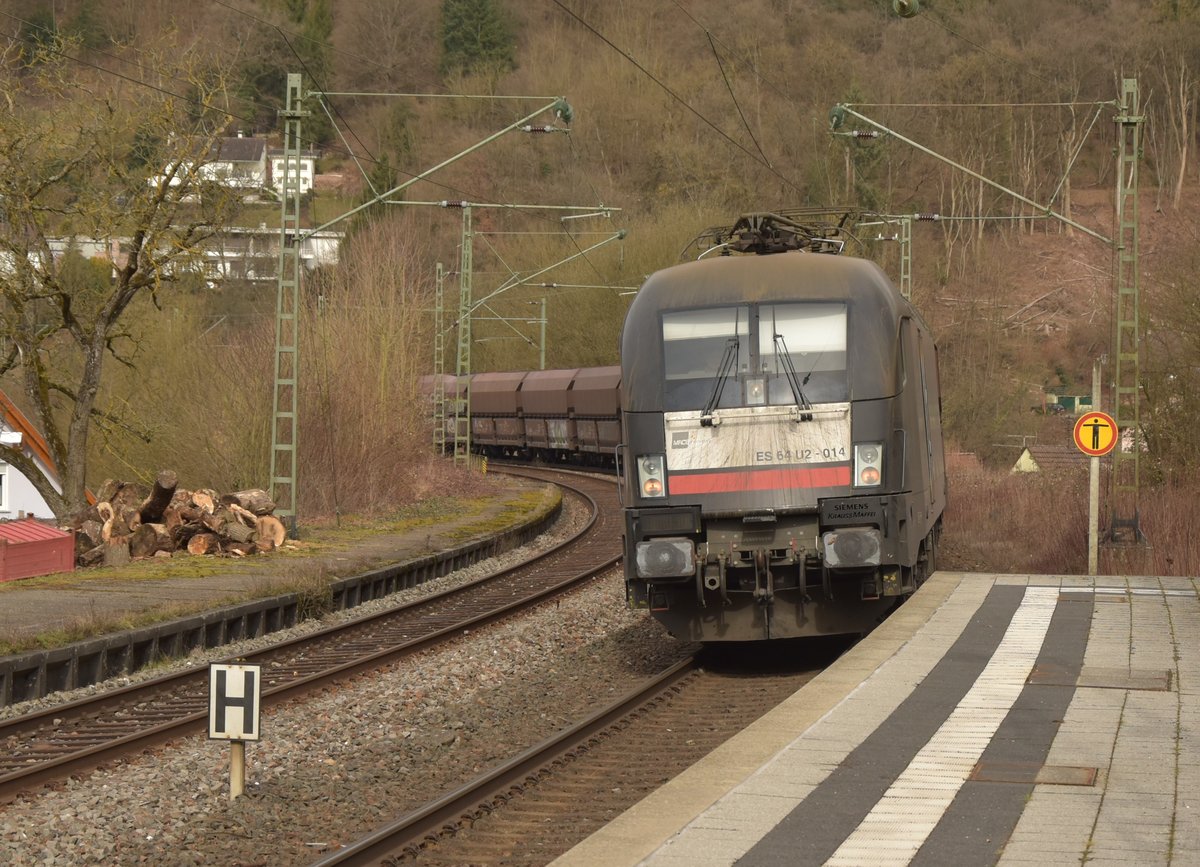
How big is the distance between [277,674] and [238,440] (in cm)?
1462

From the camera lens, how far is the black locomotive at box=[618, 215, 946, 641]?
1169cm

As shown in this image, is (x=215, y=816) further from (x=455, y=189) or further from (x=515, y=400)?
(x=455, y=189)

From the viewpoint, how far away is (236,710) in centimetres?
860

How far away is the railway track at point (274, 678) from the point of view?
32.8 ft

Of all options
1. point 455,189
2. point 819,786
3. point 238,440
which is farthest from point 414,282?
point 455,189

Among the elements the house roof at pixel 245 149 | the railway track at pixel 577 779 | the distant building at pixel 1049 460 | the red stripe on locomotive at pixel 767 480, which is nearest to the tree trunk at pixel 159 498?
the railway track at pixel 577 779

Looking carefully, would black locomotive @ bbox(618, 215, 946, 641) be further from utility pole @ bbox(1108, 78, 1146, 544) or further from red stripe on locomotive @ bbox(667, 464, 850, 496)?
utility pole @ bbox(1108, 78, 1146, 544)

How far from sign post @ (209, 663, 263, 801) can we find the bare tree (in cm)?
1562

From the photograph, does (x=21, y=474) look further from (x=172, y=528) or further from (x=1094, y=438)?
(x=1094, y=438)

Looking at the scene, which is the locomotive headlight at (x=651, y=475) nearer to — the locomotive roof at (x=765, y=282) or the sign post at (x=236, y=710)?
the locomotive roof at (x=765, y=282)

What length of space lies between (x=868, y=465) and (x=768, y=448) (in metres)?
0.77

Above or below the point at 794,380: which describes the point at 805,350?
Result: above

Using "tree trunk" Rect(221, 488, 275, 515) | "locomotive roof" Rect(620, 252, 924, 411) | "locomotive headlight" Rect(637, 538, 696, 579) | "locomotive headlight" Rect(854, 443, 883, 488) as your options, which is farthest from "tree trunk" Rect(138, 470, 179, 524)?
"locomotive headlight" Rect(854, 443, 883, 488)

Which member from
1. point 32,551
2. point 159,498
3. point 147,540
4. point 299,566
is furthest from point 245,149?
point 299,566
